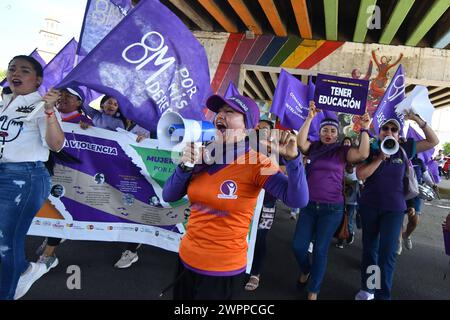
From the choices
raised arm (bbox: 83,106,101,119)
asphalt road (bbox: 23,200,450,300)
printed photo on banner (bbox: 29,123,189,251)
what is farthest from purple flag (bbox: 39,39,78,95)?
asphalt road (bbox: 23,200,450,300)

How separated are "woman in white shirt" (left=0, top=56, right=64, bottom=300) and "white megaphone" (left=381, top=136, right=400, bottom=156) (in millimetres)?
2712

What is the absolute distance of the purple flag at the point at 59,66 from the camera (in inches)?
190

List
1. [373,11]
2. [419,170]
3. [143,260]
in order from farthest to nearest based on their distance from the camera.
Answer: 1. [373,11]
2. [419,170]
3. [143,260]

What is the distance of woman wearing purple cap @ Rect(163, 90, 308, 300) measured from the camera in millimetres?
1890

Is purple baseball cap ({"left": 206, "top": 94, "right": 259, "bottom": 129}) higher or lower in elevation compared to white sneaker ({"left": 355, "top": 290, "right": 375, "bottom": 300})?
higher

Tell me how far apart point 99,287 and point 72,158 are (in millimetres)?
1351

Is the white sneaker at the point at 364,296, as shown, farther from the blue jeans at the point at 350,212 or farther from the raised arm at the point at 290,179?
the raised arm at the point at 290,179

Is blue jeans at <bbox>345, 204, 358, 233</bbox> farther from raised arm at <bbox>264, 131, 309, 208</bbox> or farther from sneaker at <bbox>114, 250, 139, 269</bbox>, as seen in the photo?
raised arm at <bbox>264, 131, 309, 208</bbox>

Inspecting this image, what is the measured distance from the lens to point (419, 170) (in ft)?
18.8

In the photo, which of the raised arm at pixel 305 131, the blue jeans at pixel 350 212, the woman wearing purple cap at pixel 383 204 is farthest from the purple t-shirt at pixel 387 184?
the blue jeans at pixel 350 212

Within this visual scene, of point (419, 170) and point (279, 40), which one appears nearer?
point (419, 170)

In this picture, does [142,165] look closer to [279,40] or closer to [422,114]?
[422,114]

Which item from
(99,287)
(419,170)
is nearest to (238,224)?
(99,287)

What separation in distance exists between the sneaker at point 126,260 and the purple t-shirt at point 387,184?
2635 millimetres
